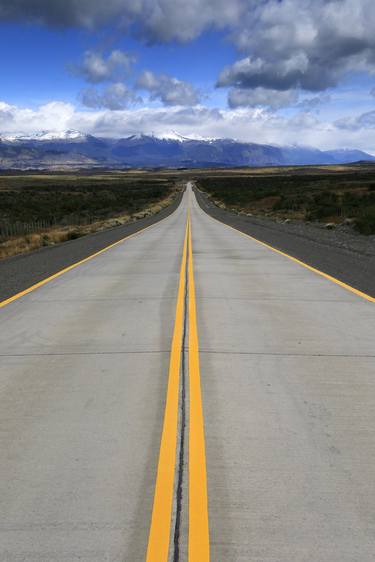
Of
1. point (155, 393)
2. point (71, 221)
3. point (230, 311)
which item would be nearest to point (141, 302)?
point (230, 311)

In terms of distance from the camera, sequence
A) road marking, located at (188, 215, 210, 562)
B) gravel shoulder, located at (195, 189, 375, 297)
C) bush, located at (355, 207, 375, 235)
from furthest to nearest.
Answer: bush, located at (355, 207, 375, 235) → gravel shoulder, located at (195, 189, 375, 297) → road marking, located at (188, 215, 210, 562)

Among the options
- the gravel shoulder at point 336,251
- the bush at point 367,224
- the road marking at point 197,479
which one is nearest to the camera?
the road marking at point 197,479

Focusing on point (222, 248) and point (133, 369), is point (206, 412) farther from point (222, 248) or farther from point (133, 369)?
point (222, 248)

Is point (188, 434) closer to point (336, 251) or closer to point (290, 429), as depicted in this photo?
point (290, 429)

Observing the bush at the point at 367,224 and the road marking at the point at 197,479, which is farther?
the bush at the point at 367,224

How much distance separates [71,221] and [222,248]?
26.3m

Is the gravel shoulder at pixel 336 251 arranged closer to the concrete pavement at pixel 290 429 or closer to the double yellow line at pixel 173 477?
the concrete pavement at pixel 290 429

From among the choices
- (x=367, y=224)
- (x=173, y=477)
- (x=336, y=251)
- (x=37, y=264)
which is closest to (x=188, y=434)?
(x=173, y=477)

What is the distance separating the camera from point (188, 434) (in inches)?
166

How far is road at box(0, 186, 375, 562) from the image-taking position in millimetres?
2980

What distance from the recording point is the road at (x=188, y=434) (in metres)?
2.98

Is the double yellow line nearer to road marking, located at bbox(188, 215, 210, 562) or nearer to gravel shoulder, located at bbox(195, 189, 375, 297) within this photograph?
→ road marking, located at bbox(188, 215, 210, 562)

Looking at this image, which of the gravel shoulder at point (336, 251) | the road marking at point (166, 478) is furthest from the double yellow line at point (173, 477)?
the gravel shoulder at point (336, 251)

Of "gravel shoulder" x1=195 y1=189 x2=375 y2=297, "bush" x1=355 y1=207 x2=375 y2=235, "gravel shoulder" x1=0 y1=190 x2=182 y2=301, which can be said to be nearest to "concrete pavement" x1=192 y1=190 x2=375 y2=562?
"gravel shoulder" x1=195 y1=189 x2=375 y2=297
